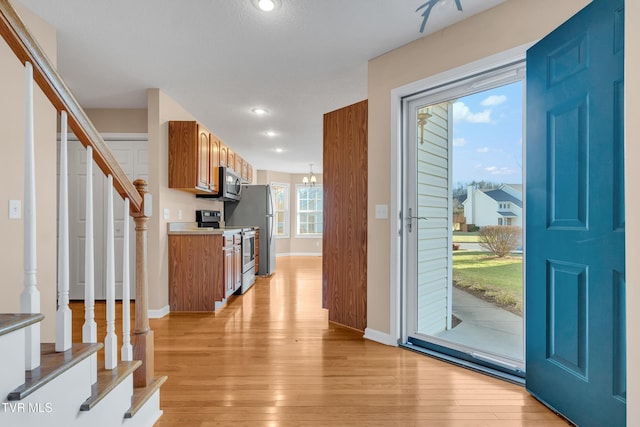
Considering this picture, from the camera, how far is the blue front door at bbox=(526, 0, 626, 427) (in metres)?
1.45

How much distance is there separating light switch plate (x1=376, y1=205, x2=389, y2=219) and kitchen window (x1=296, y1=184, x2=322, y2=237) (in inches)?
252

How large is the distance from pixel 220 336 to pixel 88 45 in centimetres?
259

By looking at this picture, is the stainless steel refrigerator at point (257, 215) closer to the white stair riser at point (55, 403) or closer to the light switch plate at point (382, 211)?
the light switch plate at point (382, 211)

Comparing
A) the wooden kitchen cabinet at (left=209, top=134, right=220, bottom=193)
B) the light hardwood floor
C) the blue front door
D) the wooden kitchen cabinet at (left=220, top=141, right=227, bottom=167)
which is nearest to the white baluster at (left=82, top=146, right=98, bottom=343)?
the light hardwood floor

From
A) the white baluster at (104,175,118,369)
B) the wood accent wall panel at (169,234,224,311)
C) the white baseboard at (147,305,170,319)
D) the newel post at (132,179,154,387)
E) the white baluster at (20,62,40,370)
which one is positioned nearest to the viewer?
the white baluster at (20,62,40,370)

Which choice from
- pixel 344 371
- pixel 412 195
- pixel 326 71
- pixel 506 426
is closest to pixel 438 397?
pixel 506 426

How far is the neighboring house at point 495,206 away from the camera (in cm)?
217

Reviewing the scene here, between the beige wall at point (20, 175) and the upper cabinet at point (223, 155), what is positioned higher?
the upper cabinet at point (223, 155)

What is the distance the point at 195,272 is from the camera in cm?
364

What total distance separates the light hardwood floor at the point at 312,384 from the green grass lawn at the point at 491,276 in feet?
1.74

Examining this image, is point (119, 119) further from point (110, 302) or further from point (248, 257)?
point (110, 302)

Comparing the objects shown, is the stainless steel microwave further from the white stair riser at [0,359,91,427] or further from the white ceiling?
the white stair riser at [0,359,91,427]

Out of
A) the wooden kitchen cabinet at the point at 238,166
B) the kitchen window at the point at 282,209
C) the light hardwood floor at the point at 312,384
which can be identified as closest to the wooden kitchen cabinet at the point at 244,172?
the wooden kitchen cabinet at the point at 238,166

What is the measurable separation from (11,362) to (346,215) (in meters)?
2.52
